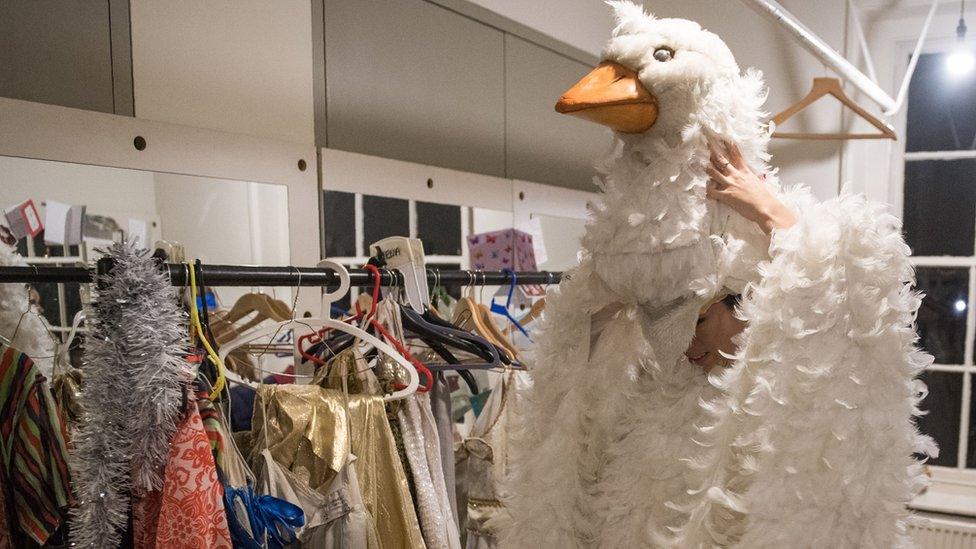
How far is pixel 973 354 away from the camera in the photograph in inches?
79.5

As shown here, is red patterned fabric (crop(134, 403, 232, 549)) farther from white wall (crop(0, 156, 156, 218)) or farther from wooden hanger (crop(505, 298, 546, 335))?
wooden hanger (crop(505, 298, 546, 335))

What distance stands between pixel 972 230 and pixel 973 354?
0.42 m

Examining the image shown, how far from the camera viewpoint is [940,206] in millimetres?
2053

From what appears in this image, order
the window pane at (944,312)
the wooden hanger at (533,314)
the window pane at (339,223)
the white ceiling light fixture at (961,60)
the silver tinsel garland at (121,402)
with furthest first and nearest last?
the window pane at (944,312), the white ceiling light fixture at (961,60), the wooden hanger at (533,314), the window pane at (339,223), the silver tinsel garland at (121,402)

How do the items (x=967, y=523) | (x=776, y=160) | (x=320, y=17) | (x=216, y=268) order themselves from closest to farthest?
(x=216, y=268) < (x=320, y=17) < (x=967, y=523) < (x=776, y=160)

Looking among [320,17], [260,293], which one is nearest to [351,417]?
[260,293]

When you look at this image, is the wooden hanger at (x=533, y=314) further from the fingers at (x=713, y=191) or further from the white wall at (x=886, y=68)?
the white wall at (x=886, y=68)

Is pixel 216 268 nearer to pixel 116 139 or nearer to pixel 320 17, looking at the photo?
pixel 116 139

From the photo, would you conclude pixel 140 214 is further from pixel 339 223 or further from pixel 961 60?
pixel 961 60

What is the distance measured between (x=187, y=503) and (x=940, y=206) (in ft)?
7.82

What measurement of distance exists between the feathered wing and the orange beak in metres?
0.18

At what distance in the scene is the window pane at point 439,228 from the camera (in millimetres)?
1487

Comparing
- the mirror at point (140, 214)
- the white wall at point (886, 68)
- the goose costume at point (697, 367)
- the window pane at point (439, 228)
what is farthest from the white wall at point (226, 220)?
the white wall at point (886, 68)

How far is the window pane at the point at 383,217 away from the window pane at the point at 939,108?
179 centimetres
